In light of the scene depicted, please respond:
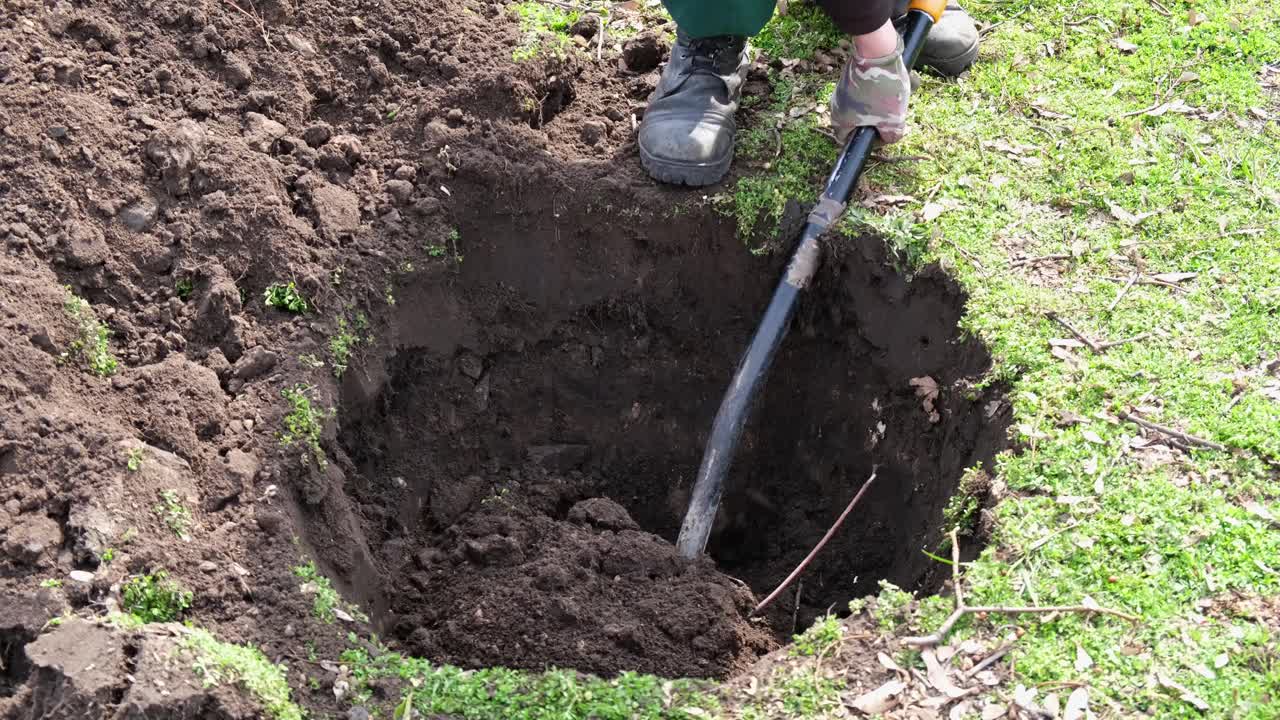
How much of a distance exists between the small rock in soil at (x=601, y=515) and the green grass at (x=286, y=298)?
1.14m

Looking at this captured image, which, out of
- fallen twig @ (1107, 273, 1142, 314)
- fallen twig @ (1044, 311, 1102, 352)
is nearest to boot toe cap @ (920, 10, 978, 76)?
fallen twig @ (1107, 273, 1142, 314)

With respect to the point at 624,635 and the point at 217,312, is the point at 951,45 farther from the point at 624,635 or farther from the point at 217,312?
the point at 217,312

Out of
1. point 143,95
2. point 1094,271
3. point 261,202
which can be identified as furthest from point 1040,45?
point 143,95

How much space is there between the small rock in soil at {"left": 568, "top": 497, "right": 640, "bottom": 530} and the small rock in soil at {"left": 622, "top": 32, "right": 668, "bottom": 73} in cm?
181

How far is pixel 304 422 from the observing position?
10.3 feet

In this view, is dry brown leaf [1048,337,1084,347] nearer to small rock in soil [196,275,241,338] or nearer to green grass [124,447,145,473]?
small rock in soil [196,275,241,338]

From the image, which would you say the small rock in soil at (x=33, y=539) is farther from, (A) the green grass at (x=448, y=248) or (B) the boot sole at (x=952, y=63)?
(B) the boot sole at (x=952, y=63)

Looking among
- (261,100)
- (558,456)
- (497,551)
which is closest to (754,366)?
(558,456)

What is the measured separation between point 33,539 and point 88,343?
69 centimetres

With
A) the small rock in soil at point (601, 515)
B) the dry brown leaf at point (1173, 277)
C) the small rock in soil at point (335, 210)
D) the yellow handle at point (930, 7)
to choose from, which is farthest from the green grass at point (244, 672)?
the yellow handle at point (930, 7)

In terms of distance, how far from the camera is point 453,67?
3967 millimetres

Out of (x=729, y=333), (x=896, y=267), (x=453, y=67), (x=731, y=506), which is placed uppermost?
(x=453, y=67)

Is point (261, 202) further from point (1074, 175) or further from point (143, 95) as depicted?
point (1074, 175)

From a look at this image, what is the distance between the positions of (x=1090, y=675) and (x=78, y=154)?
3.38 m
